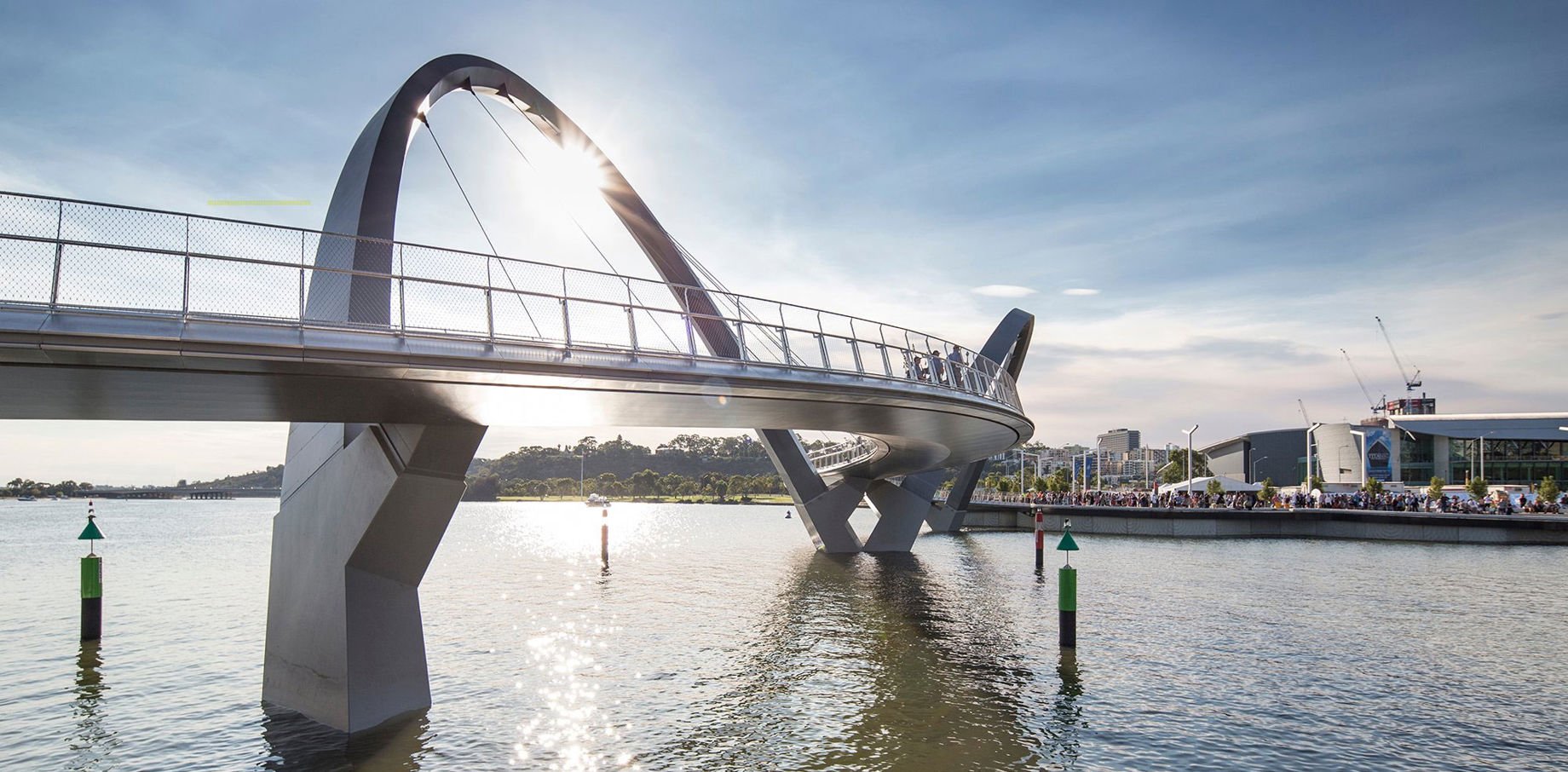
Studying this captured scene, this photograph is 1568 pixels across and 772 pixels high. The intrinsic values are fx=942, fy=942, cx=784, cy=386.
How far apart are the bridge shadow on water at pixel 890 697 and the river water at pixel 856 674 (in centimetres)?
8

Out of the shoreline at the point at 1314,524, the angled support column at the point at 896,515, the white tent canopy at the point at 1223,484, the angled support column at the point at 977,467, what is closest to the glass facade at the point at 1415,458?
the white tent canopy at the point at 1223,484

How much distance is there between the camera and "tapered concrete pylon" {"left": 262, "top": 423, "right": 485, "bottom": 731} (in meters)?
14.9

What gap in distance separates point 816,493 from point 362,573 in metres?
30.3

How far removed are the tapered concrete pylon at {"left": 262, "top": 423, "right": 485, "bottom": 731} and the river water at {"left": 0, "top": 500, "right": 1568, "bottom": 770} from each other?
631 millimetres

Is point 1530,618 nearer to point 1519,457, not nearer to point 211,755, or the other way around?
point 211,755

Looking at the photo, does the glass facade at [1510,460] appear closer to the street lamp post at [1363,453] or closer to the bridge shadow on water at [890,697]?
the street lamp post at [1363,453]

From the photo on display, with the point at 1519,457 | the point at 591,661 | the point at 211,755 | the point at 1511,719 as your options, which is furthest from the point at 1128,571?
the point at 1519,457

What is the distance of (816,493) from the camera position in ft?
145

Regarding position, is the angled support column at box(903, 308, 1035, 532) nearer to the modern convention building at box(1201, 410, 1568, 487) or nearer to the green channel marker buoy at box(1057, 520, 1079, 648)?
the green channel marker buoy at box(1057, 520, 1079, 648)

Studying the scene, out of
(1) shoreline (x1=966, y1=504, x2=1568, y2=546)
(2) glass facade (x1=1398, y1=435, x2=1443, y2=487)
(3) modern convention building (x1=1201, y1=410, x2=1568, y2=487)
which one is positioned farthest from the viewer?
(2) glass facade (x1=1398, y1=435, x2=1443, y2=487)

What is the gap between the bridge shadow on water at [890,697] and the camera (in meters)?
13.8

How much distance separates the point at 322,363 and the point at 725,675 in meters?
10.2

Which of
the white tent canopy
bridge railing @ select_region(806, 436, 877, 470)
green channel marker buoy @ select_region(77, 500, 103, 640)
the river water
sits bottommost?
the river water

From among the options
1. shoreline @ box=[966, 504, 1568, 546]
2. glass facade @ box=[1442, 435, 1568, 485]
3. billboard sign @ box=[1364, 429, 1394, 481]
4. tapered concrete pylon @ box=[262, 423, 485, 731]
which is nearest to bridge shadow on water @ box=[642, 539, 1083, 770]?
tapered concrete pylon @ box=[262, 423, 485, 731]
